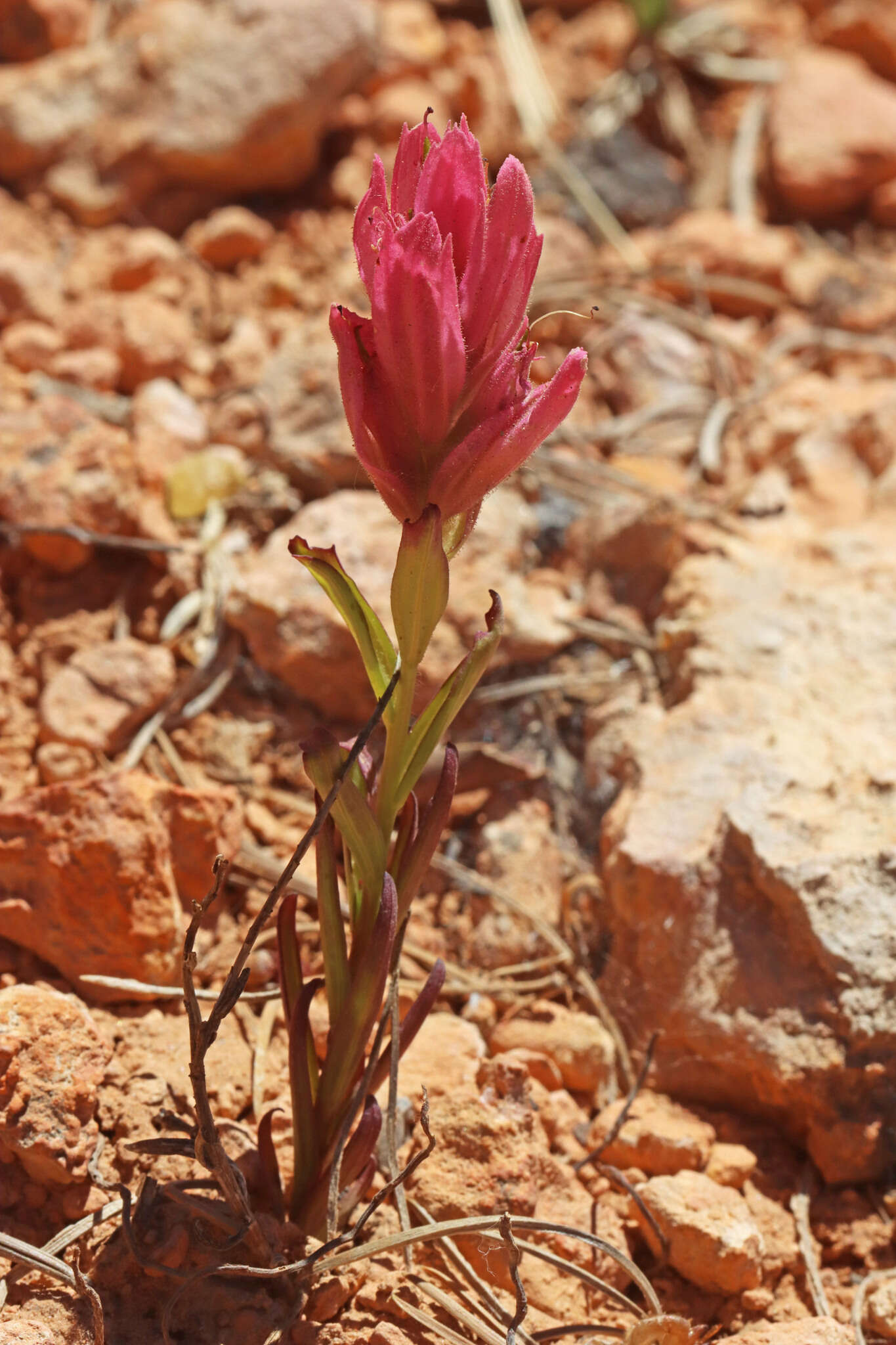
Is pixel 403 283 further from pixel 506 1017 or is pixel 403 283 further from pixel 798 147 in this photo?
pixel 798 147

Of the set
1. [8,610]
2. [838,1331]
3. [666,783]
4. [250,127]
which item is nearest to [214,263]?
[250,127]

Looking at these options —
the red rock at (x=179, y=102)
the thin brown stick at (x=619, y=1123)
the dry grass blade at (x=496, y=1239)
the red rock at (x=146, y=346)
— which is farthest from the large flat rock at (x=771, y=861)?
the red rock at (x=179, y=102)

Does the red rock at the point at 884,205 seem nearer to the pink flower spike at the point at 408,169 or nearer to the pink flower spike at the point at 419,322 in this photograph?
the pink flower spike at the point at 408,169

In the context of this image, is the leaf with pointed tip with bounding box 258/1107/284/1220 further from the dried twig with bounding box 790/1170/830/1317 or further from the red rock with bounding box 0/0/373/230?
the red rock with bounding box 0/0/373/230

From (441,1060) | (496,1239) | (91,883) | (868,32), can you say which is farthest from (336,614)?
(868,32)

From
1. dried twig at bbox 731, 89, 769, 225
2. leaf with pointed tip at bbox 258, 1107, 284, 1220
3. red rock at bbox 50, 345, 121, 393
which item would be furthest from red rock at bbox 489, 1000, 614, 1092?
dried twig at bbox 731, 89, 769, 225

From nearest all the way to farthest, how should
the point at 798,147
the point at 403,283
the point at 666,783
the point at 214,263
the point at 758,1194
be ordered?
the point at 403,283, the point at 758,1194, the point at 666,783, the point at 214,263, the point at 798,147
